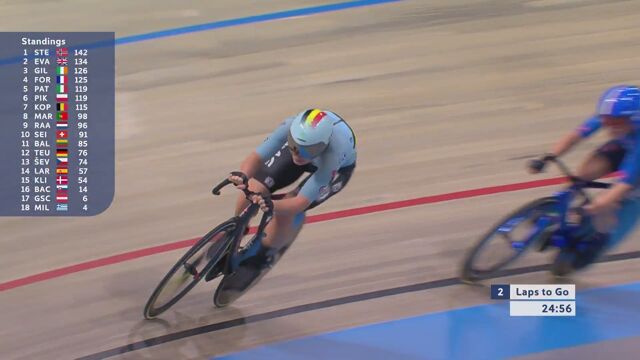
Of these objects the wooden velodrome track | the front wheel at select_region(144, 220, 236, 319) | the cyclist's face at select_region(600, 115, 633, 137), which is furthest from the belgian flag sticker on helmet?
the cyclist's face at select_region(600, 115, 633, 137)

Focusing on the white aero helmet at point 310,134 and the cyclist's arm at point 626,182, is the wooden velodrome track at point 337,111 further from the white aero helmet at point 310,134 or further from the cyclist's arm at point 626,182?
the white aero helmet at point 310,134

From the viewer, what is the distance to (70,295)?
3.33 meters

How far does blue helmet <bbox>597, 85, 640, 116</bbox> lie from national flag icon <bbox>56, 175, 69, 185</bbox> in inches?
77.7

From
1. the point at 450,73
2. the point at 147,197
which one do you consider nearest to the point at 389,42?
the point at 450,73

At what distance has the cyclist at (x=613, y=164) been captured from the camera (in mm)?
2910

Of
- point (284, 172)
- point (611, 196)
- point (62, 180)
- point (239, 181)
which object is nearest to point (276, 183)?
point (284, 172)

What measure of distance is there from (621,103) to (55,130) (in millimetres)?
2089

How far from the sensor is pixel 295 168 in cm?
322

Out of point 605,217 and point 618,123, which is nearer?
point 618,123

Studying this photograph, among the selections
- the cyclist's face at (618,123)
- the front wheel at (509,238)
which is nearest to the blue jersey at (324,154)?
the front wheel at (509,238)

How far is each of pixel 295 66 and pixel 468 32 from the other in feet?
3.07

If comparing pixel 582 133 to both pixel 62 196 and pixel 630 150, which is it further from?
pixel 62 196

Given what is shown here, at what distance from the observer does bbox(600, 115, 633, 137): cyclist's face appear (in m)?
2.91

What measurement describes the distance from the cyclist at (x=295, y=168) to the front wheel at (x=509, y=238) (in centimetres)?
60
